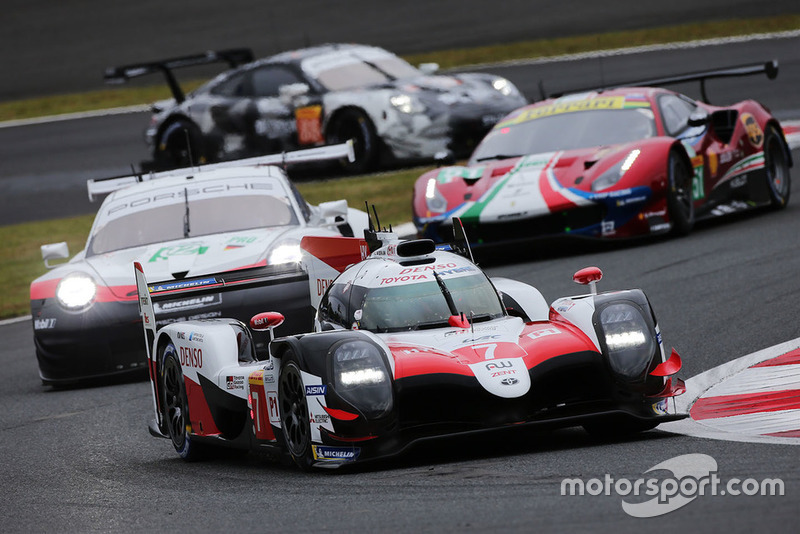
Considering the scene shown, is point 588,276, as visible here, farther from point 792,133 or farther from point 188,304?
point 792,133

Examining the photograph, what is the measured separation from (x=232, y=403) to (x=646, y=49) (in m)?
18.5

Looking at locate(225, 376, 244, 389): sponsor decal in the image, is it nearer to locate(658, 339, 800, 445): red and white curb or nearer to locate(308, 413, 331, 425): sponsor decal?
locate(308, 413, 331, 425): sponsor decal

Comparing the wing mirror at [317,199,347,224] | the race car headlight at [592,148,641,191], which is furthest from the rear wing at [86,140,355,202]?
the race car headlight at [592,148,641,191]

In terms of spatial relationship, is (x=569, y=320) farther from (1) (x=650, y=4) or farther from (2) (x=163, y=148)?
(1) (x=650, y=4)

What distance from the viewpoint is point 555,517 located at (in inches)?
202

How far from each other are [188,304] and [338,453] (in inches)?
143

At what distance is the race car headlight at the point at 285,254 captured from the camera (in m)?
10.2

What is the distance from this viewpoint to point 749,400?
23.5 feet

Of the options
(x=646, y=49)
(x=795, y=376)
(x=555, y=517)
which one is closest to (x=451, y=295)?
(x=795, y=376)

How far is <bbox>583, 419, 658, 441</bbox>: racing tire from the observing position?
22.1 feet

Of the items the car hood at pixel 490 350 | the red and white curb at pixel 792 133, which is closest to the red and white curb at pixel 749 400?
the car hood at pixel 490 350

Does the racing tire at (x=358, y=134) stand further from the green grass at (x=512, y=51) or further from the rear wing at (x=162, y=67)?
the green grass at (x=512, y=51)

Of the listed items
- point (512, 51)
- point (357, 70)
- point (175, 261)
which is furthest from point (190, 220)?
point (512, 51)

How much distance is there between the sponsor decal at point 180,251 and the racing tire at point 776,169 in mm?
6019
